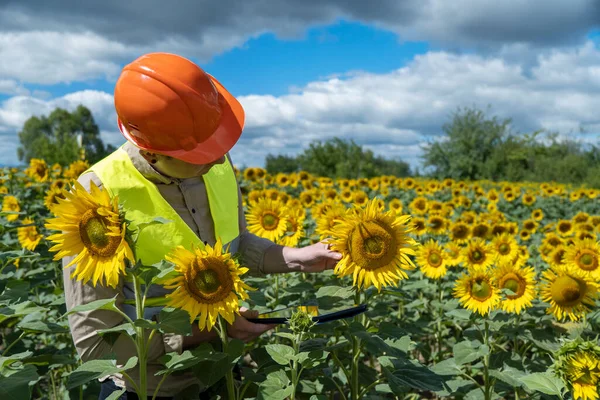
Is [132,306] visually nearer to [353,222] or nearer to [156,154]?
[156,154]

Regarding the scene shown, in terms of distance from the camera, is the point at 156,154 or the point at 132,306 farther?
the point at 132,306

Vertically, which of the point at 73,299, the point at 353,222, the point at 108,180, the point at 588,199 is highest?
the point at 108,180

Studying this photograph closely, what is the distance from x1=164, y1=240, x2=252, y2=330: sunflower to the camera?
1.85 m

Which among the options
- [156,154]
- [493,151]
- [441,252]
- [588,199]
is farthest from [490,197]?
[493,151]

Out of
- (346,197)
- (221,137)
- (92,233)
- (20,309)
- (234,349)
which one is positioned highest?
(221,137)

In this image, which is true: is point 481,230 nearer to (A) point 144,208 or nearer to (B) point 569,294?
(B) point 569,294

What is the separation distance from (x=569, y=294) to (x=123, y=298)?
2453mm

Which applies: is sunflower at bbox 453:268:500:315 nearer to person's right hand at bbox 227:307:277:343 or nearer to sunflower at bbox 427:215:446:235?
person's right hand at bbox 227:307:277:343

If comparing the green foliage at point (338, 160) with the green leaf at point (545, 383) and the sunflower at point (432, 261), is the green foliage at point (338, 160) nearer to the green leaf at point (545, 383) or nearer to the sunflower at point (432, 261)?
the sunflower at point (432, 261)

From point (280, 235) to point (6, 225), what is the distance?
1.60 m

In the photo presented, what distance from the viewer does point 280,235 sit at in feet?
12.4

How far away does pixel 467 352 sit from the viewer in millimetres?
3051

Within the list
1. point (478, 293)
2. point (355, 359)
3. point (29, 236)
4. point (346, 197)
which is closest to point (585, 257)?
point (478, 293)

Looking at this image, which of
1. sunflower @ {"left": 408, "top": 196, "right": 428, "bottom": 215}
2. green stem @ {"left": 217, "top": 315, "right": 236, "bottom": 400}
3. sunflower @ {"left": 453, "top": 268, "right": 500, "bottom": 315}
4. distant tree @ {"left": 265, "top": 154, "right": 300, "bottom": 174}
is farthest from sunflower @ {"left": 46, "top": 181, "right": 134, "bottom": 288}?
distant tree @ {"left": 265, "top": 154, "right": 300, "bottom": 174}
